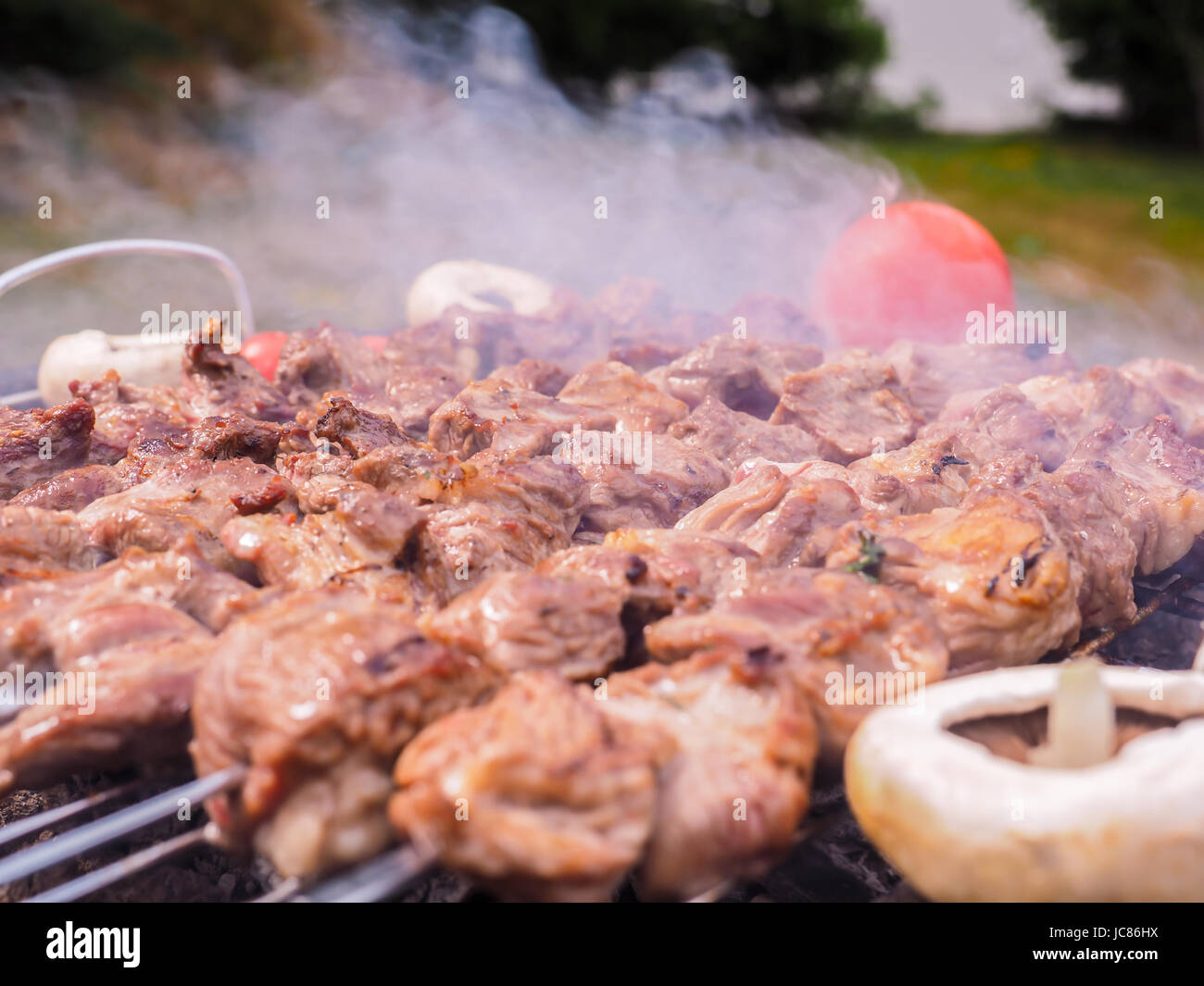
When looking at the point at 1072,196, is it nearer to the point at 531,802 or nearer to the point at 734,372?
the point at 734,372

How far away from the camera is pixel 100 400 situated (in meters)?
4.13

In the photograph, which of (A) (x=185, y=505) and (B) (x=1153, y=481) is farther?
(B) (x=1153, y=481)

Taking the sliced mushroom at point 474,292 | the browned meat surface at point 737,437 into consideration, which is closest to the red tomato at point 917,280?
the sliced mushroom at point 474,292

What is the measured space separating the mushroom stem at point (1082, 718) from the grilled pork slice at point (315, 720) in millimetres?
1301

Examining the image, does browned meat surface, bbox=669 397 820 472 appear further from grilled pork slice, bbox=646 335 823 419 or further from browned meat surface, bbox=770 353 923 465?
grilled pork slice, bbox=646 335 823 419

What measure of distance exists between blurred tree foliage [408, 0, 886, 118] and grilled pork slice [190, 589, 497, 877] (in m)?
24.4

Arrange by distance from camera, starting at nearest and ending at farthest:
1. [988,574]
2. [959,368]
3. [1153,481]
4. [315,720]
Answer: [315,720], [988,574], [1153,481], [959,368]

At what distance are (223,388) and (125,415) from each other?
0.41 m

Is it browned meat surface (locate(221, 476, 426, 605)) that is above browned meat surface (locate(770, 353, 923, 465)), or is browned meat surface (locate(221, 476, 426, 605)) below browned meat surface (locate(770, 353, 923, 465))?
below

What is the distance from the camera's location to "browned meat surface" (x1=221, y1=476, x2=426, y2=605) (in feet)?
8.87

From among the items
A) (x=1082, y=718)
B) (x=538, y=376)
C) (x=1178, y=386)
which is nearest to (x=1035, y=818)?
(x=1082, y=718)

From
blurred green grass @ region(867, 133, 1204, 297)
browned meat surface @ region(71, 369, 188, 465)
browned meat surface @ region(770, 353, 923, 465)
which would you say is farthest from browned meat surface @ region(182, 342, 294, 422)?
blurred green grass @ region(867, 133, 1204, 297)

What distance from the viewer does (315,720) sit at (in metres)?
1.95

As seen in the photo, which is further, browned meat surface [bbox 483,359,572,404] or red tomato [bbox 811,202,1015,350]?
red tomato [bbox 811,202,1015,350]
